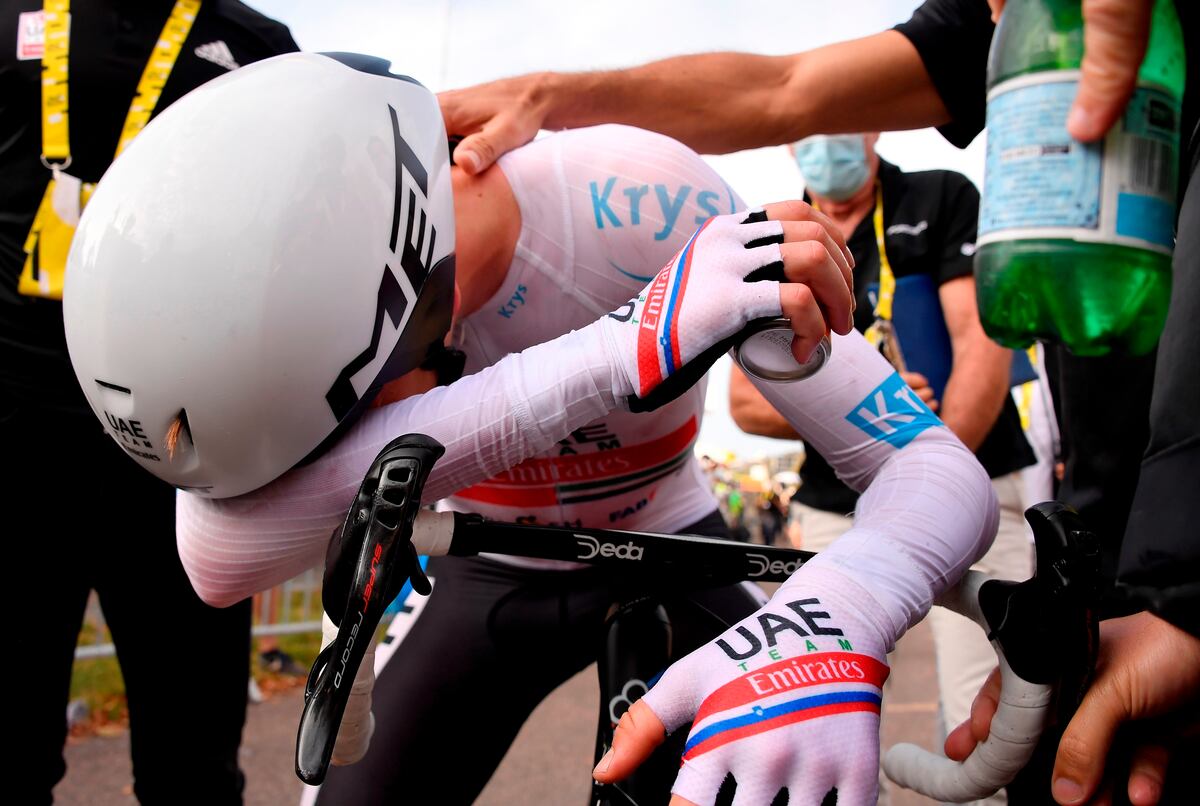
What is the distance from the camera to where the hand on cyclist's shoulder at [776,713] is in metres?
0.90

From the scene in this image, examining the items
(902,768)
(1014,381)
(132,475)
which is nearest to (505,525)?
(902,768)

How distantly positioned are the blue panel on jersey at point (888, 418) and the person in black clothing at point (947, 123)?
13.4 inches

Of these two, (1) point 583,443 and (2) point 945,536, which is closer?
(2) point 945,536

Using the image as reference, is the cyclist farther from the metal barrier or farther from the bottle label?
the metal barrier

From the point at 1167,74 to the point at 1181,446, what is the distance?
0.42 m

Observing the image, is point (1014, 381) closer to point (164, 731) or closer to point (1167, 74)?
point (1167, 74)

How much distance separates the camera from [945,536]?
1.20 m

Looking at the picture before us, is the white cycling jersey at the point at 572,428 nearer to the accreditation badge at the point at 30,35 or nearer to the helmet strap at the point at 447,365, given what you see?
the helmet strap at the point at 447,365

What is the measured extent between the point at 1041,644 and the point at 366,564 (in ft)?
2.46

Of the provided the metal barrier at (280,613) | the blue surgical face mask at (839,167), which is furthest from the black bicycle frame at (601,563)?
the metal barrier at (280,613)

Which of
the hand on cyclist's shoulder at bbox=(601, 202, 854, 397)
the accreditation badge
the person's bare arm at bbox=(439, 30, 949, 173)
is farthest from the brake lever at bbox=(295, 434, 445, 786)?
the accreditation badge

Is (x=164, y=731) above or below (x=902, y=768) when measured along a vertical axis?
below

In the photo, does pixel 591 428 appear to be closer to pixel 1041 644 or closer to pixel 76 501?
pixel 1041 644

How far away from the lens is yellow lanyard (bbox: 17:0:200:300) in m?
2.12
